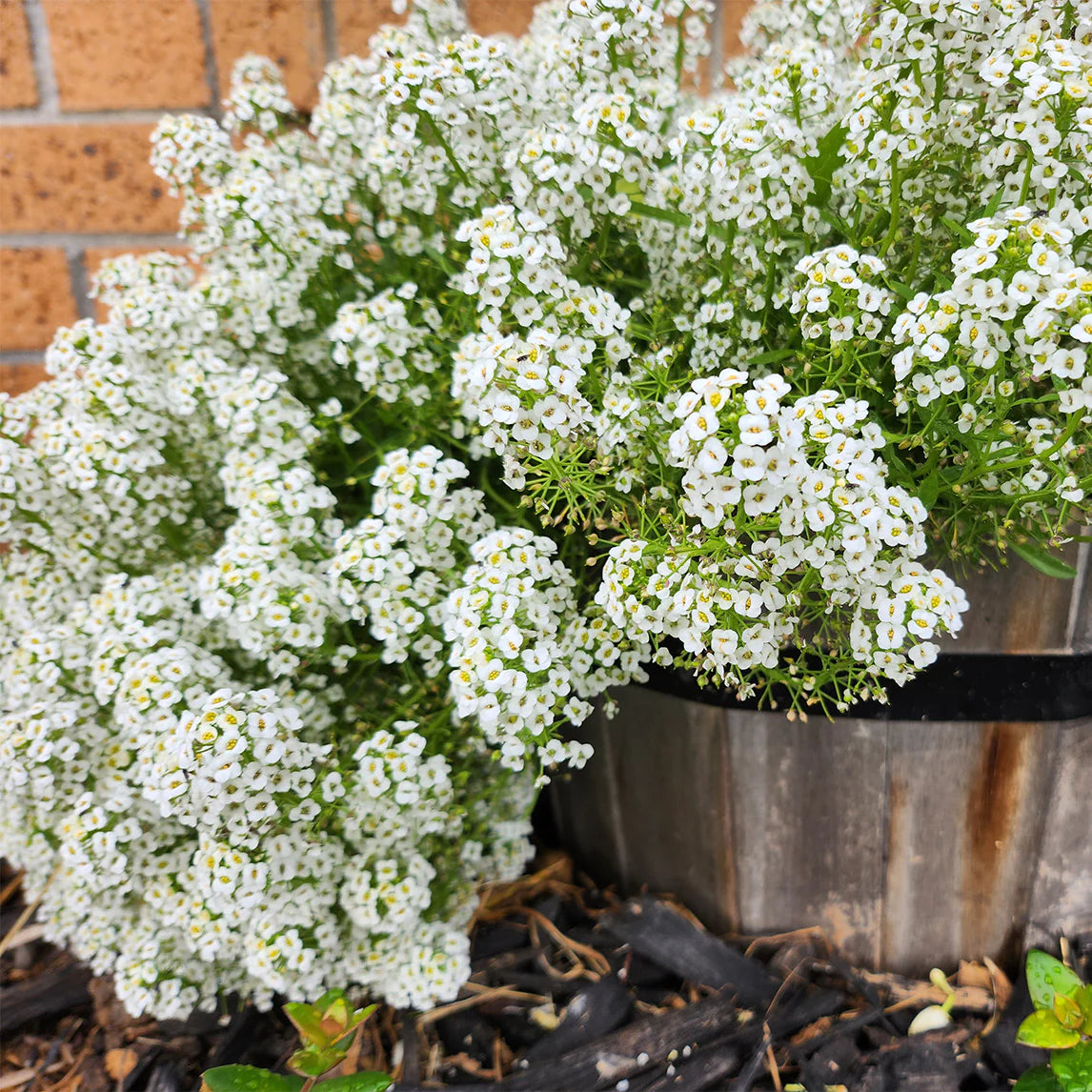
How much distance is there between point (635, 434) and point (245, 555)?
1.66ft

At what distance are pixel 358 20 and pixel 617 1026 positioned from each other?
6.26 feet

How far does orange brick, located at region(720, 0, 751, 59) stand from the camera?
6.09 ft

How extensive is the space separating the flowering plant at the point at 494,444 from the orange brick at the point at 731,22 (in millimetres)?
455

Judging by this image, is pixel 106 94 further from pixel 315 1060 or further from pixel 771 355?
pixel 315 1060

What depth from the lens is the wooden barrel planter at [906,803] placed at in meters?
1.15

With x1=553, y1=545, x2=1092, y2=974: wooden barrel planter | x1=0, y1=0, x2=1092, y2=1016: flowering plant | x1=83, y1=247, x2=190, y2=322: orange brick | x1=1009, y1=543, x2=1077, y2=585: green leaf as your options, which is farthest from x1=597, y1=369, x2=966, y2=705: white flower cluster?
x1=83, y1=247, x2=190, y2=322: orange brick

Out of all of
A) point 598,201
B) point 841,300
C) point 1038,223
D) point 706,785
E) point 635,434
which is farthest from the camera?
point 706,785

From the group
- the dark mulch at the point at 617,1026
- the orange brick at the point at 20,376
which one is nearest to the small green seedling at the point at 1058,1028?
the dark mulch at the point at 617,1026

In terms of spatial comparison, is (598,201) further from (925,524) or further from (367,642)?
(367,642)

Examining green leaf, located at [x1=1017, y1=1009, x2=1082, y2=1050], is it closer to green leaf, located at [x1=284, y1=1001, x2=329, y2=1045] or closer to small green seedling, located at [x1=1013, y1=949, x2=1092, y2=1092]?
small green seedling, located at [x1=1013, y1=949, x2=1092, y2=1092]

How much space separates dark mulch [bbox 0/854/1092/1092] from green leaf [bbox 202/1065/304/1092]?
20cm

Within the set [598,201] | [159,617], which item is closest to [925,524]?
[598,201]

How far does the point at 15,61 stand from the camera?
6.34 ft

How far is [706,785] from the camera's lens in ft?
4.39
